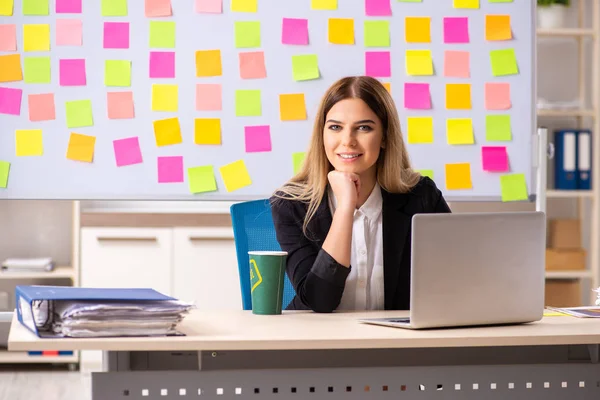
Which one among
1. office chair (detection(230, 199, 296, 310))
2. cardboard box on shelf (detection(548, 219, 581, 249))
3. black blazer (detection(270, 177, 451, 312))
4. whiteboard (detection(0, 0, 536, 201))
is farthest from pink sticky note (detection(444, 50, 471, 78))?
cardboard box on shelf (detection(548, 219, 581, 249))

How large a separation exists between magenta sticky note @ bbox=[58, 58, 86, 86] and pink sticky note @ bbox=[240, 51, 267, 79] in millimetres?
551

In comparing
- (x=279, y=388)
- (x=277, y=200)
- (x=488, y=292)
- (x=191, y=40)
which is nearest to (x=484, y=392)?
(x=488, y=292)

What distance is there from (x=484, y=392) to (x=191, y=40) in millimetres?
1843

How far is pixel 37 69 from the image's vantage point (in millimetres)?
2953

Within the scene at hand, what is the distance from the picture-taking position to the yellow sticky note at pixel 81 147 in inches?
116

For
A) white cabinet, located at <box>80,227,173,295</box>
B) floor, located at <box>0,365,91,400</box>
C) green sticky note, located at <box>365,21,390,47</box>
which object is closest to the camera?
green sticky note, located at <box>365,21,390,47</box>

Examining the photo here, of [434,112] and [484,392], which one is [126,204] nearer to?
[434,112]

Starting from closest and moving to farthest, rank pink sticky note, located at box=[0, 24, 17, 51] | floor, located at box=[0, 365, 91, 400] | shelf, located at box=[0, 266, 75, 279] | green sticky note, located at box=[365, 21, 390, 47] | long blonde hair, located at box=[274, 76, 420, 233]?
long blonde hair, located at box=[274, 76, 420, 233]
pink sticky note, located at box=[0, 24, 17, 51]
green sticky note, located at box=[365, 21, 390, 47]
floor, located at box=[0, 365, 91, 400]
shelf, located at box=[0, 266, 75, 279]

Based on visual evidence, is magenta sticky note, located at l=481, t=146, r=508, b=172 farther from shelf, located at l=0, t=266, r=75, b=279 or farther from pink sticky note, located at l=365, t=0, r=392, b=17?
shelf, located at l=0, t=266, r=75, b=279

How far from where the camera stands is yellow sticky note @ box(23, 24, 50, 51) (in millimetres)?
2943

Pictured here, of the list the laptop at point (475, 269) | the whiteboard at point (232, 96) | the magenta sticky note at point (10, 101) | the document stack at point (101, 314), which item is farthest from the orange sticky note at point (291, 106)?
the document stack at point (101, 314)

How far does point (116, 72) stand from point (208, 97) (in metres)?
0.33

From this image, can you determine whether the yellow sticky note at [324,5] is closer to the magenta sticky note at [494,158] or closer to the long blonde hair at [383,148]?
the magenta sticky note at [494,158]

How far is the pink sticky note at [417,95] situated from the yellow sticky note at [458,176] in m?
0.24
